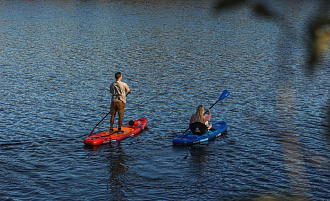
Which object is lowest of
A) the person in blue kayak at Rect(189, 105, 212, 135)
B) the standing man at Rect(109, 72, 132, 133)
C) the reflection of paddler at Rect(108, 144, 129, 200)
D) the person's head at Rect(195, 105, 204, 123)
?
the reflection of paddler at Rect(108, 144, 129, 200)

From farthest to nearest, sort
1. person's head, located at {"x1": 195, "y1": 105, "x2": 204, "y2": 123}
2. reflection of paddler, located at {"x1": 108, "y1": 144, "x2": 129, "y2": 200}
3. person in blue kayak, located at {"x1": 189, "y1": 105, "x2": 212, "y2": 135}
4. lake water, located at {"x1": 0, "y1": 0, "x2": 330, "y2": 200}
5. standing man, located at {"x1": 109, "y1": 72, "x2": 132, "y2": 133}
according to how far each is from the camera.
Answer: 1. person in blue kayak, located at {"x1": 189, "y1": 105, "x2": 212, "y2": 135}
2. person's head, located at {"x1": 195, "y1": 105, "x2": 204, "y2": 123}
3. standing man, located at {"x1": 109, "y1": 72, "x2": 132, "y2": 133}
4. reflection of paddler, located at {"x1": 108, "y1": 144, "x2": 129, "y2": 200}
5. lake water, located at {"x1": 0, "y1": 0, "x2": 330, "y2": 200}

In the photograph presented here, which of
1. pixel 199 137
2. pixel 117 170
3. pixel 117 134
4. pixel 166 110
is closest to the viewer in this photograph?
pixel 117 170

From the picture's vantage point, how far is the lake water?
403cm

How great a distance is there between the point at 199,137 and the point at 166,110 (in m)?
6.25

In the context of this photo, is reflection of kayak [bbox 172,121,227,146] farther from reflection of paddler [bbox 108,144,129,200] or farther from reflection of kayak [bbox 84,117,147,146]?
reflection of paddler [bbox 108,144,129,200]

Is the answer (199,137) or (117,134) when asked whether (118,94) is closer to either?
(117,134)

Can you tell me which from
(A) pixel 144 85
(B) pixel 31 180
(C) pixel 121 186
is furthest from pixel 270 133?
(A) pixel 144 85

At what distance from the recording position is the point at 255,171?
61.3ft

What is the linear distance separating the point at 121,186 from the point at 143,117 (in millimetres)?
9770

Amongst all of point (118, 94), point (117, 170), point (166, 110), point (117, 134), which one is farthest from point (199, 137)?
point (166, 110)

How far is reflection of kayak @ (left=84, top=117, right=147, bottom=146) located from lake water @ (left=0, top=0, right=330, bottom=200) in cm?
37

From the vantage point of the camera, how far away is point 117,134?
2330cm

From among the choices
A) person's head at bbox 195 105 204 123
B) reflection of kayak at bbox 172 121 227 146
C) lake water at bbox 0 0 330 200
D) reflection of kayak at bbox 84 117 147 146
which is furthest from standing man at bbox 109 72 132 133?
person's head at bbox 195 105 204 123

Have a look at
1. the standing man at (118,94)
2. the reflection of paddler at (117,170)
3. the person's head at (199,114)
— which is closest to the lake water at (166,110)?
the reflection of paddler at (117,170)
